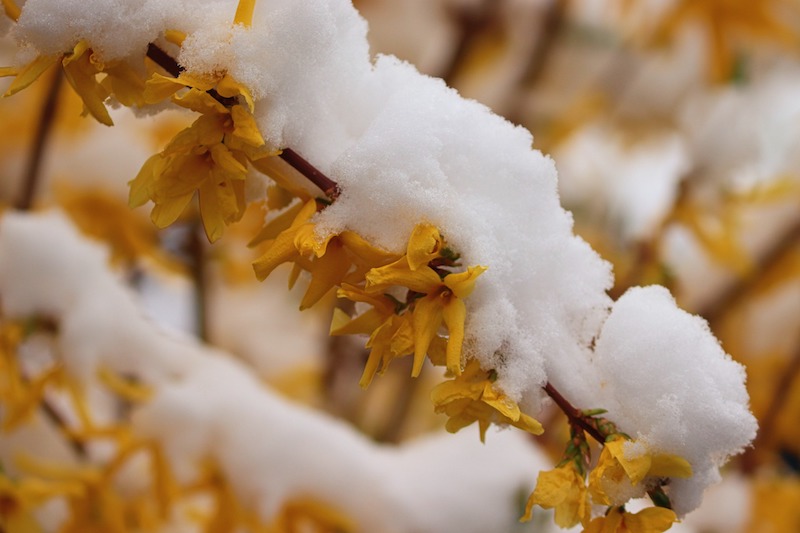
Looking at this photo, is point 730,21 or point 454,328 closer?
point 454,328

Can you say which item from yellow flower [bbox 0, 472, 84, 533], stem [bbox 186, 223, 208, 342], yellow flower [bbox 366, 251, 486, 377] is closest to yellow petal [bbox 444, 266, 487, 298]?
yellow flower [bbox 366, 251, 486, 377]

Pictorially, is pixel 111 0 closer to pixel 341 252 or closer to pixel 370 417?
pixel 341 252

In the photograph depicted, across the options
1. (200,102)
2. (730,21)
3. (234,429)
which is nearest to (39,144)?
(234,429)

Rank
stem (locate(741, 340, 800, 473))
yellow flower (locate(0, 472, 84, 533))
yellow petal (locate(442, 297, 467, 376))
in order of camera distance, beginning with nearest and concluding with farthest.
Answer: yellow petal (locate(442, 297, 467, 376)) → yellow flower (locate(0, 472, 84, 533)) → stem (locate(741, 340, 800, 473))

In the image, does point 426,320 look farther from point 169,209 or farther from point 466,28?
point 466,28

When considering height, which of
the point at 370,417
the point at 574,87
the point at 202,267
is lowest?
the point at 370,417

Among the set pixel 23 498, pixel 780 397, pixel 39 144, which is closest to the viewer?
pixel 23 498

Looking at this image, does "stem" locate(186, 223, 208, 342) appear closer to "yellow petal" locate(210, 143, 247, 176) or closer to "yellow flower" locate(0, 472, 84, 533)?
"yellow flower" locate(0, 472, 84, 533)

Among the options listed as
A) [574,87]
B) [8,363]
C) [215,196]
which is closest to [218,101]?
[215,196]
